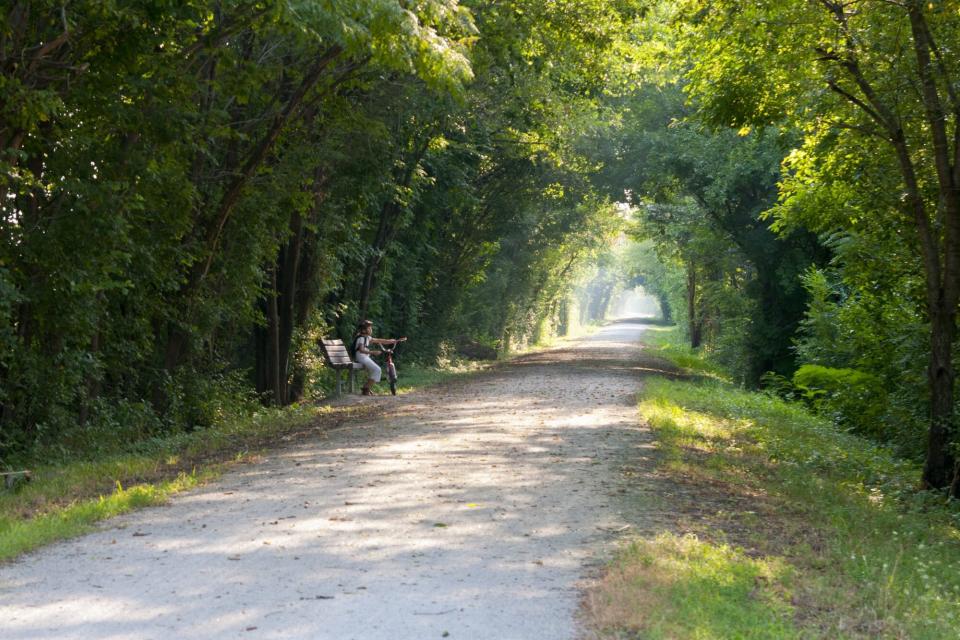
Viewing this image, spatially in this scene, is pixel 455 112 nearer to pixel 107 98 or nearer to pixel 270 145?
pixel 270 145

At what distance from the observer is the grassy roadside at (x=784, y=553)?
530 centimetres

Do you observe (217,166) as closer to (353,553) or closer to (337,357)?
(337,357)

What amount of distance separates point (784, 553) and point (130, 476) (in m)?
6.57

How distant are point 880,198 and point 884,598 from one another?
7.89 m

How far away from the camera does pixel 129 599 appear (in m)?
5.53

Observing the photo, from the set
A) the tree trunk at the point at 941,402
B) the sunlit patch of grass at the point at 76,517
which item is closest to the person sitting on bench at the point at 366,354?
the sunlit patch of grass at the point at 76,517

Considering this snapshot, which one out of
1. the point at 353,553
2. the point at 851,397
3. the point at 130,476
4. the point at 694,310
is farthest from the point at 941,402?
the point at 694,310

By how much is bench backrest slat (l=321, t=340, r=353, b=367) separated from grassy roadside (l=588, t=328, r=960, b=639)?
7.83 meters

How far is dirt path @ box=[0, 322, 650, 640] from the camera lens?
5.15 metres

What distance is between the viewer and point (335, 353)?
19625 mm

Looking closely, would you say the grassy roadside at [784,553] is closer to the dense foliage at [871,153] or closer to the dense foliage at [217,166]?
the dense foliage at [871,153]

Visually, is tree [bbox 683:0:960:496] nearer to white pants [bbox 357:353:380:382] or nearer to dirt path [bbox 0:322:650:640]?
dirt path [bbox 0:322:650:640]

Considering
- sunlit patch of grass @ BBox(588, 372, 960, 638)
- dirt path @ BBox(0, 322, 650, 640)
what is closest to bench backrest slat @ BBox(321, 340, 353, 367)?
sunlit patch of grass @ BBox(588, 372, 960, 638)

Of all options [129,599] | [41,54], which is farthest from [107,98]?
[129,599]
